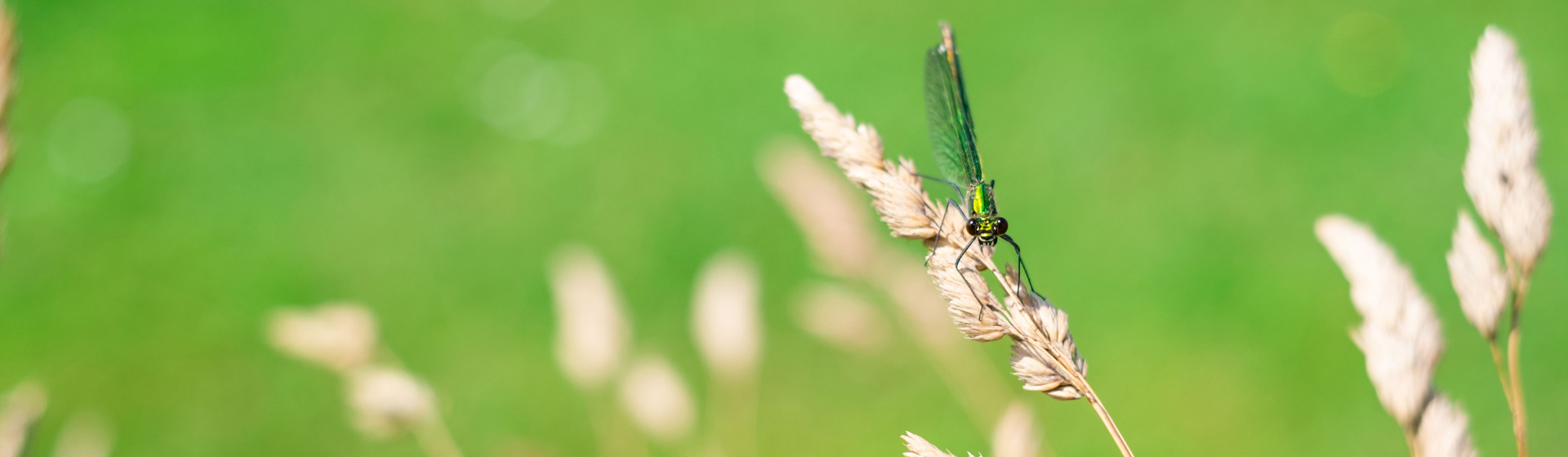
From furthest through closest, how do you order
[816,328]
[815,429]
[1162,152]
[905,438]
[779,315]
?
[1162,152] < [779,315] < [815,429] < [816,328] < [905,438]

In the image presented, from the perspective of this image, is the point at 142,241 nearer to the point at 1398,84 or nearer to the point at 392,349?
the point at 392,349

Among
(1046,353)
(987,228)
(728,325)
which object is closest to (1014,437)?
(1046,353)

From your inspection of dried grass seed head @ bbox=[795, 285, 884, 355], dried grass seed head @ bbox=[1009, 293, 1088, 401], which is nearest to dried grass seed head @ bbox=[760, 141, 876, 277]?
dried grass seed head @ bbox=[795, 285, 884, 355]

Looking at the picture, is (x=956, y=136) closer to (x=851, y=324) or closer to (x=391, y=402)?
(x=851, y=324)

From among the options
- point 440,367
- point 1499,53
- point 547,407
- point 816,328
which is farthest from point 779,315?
point 1499,53

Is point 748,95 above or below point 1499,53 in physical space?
above

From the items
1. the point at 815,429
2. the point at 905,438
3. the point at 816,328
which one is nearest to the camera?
the point at 905,438

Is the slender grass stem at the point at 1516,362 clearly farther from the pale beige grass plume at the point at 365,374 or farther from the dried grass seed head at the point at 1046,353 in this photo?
the pale beige grass plume at the point at 365,374
